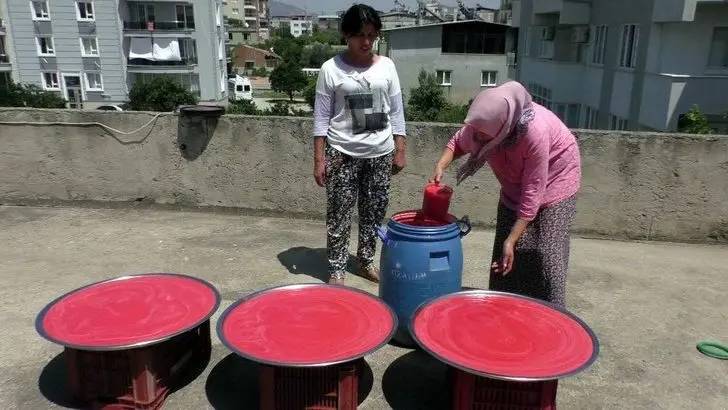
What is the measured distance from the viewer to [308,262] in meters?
4.50

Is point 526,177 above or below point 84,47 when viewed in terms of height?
below

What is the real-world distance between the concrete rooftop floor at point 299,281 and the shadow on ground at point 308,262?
2 centimetres

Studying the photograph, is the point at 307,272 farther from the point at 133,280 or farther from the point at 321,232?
the point at 133,280

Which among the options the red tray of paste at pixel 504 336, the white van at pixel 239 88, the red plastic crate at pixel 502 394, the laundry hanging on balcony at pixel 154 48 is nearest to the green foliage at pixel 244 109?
the laundry hanging on balcony at pixel 154 48

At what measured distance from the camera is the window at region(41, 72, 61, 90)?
42.2 metres

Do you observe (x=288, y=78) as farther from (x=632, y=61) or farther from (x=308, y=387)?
(x=308, y=387)

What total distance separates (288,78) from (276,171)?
61.5 meters

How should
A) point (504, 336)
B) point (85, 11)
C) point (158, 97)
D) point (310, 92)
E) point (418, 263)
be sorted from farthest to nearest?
point (310, 92)
point (85, 11)
point (158, 97)
point (418, 263)
point (504, 336)

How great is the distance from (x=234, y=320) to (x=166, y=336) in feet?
1.06

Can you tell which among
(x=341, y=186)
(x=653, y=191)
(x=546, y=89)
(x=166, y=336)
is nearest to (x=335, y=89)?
(x=341, y=186)

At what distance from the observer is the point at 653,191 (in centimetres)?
502

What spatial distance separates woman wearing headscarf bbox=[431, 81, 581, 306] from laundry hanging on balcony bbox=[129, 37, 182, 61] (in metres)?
44.7

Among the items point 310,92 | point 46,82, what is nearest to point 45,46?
point 46,82

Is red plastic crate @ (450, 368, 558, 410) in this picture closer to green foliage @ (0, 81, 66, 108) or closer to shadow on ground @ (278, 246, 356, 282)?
shadow on ground @ (278, 246, 356, 282)
